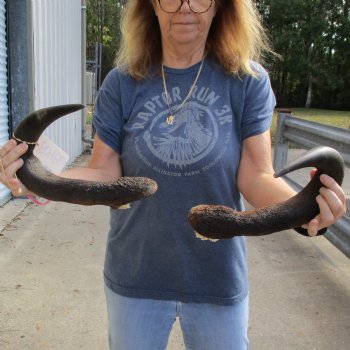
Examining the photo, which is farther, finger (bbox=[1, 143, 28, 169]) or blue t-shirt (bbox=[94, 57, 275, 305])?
blue t-shirt (bbox=[94, 57, 275, 305])

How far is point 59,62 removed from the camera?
8023 millimetres

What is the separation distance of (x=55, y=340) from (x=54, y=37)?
557 centimetres

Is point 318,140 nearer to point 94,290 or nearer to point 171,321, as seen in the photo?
point 94,290

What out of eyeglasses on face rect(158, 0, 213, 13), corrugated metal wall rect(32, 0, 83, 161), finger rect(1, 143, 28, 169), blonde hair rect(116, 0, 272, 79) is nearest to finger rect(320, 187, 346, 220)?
blonde hair rect(116, 0, 272, 79)

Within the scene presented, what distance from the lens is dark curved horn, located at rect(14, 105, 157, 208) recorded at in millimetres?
1562

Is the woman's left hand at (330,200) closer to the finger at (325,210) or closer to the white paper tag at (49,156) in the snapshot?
the finger at (325,210)

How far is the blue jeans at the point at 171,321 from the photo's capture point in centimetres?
198

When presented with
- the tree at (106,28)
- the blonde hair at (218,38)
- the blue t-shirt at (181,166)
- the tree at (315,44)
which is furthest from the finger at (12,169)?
the tree at (315,44)

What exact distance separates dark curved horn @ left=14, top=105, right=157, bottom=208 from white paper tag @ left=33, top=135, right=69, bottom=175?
0.13ft

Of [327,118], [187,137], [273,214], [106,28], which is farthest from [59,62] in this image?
[106,28]

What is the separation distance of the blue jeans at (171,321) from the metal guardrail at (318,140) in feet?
8.38

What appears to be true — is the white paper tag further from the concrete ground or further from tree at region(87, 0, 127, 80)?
tree at region(87, 0, 127, 80)

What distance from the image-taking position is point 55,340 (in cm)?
326

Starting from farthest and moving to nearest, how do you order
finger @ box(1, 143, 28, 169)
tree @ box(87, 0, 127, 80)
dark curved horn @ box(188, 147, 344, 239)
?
tree @ box(87, 0, 127, 80) → finger @ box(1, 143, 28, 169) → dark curved horn @ box(188, 147, 344, 239)
